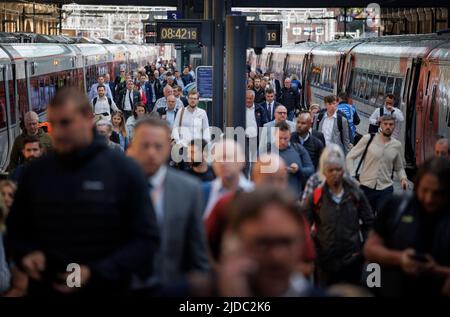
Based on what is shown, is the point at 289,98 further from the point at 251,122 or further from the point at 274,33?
the point at 274,33

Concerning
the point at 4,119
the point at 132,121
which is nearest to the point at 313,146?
the point at 132,121

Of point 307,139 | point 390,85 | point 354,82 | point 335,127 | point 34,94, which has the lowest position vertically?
point 354,82

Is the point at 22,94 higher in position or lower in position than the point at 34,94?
higher

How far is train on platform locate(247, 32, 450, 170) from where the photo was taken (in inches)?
734

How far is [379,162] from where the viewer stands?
11352 mm

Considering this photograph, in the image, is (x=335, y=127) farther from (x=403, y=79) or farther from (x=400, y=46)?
(x=400, y=46)

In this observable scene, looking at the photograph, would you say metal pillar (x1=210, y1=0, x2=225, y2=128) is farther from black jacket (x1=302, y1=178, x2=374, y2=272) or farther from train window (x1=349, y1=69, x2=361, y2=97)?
train window (x1=349, y1=69, x2=361, y2=97)

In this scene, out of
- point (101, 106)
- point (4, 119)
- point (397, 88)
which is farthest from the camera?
point (397, 88)

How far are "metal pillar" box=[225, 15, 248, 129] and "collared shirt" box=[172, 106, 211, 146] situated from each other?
1.27 m

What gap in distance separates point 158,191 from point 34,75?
20982 millimetres

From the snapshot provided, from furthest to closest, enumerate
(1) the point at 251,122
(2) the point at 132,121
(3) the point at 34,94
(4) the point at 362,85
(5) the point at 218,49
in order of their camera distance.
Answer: (4) the point at 362,85, (3) the point at 34,94, (2) the point at 132,121, (1) the point at 251,122, (5) the point at 218,49

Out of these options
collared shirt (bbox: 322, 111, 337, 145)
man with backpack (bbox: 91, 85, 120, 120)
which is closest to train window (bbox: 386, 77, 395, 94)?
man with backpack (bbox: 91, 85, 120, 120)

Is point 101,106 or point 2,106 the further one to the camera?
point 2,106

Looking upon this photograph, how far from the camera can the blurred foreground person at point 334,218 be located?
8273 mm
